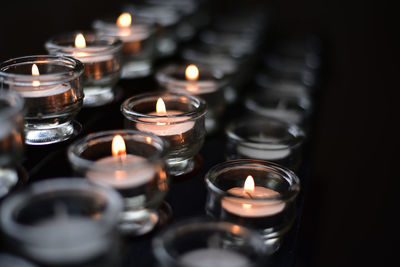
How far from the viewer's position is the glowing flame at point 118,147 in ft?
1.71

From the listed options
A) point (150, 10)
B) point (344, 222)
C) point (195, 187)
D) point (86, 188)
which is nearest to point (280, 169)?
point (195, 187)

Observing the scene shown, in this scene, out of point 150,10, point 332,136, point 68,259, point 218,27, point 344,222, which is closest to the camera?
point 68,259

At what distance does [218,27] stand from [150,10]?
38 cm

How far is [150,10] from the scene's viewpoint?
119 cm

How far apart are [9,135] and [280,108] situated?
2.02 feet

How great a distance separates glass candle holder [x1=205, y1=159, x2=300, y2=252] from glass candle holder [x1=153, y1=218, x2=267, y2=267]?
0.05 meters

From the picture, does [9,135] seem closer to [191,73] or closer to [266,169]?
[266,169]

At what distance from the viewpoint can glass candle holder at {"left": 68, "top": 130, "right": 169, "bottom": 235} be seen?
466 millimetres

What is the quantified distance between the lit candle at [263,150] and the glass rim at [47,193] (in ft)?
0.98

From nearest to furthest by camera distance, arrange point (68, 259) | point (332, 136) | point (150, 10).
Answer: point (68, 259)
point (150, 10)
point (332, 136)

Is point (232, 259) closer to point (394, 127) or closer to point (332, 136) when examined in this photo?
point (332, 136)

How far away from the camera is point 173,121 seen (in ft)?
1.95

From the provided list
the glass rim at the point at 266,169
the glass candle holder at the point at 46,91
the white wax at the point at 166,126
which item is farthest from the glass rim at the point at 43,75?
the glass rim at the point at 266,169

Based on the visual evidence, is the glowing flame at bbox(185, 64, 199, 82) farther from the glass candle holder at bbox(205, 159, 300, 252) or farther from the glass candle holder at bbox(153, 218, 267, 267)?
the glass candle holder at bbox(153, 218, 267, 267)
